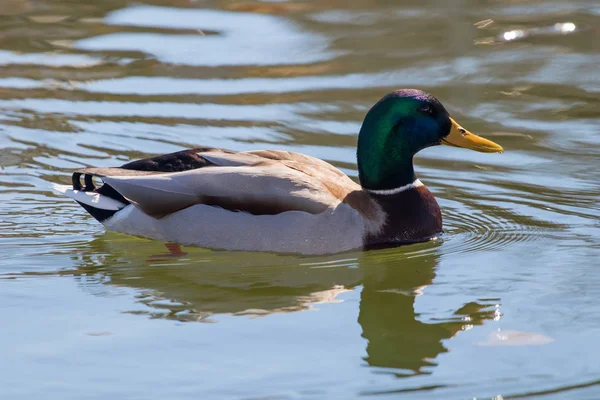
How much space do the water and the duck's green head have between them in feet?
1.61

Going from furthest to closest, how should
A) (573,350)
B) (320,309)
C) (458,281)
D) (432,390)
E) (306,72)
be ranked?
(306,72)
(458,281)
(320,309)
(573,350)
(432,390)

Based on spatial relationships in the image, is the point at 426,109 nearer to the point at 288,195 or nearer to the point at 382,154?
the point at 382,154

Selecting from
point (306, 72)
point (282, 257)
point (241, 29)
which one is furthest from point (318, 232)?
point (241, 29)

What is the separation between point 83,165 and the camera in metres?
8.52

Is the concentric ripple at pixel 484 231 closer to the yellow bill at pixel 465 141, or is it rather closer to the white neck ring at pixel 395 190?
the white neck ring at pixel 395 190

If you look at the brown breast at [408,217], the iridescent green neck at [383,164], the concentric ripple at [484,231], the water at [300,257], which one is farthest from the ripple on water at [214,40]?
the brown breast at [408,217]

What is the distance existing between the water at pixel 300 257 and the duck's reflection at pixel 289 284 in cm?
2

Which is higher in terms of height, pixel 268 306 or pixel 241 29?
pixel 241 29

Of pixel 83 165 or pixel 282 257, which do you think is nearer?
pixel 282 257

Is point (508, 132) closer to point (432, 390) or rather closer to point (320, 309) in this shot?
point (320, 309)

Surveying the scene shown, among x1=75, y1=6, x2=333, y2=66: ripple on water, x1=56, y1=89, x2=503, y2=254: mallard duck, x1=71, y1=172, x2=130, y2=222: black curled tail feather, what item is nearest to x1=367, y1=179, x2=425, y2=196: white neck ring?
x1=56, y1=89, x2=503, y2=254: mallard duck

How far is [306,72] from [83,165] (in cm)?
303

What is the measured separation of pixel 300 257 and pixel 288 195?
0.36 metres

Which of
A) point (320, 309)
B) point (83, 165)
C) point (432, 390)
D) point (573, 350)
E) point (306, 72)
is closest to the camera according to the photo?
point (432, 390)
